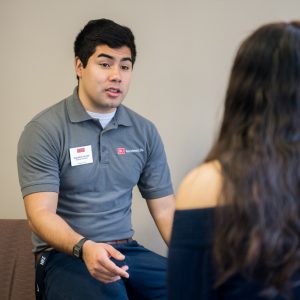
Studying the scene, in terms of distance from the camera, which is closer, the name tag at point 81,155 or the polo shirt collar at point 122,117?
the name tag at point 81,155

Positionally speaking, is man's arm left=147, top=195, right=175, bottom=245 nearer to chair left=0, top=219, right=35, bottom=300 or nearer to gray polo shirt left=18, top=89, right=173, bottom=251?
gray polo shirt left=18, top=89, right=173, bottom=251

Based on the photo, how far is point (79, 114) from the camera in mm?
1596

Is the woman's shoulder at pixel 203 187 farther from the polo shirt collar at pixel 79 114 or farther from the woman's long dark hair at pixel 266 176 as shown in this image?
the polo shirt collar at pixel 79 114

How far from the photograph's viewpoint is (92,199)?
61.5 inches

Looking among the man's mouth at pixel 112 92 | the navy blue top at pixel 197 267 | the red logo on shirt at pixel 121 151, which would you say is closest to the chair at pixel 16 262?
the red logo on shirt at pixel 121 151

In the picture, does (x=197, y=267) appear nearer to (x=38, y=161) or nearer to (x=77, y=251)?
(x=77, y=251)

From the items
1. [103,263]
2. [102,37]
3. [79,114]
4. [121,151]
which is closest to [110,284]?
[103,263]

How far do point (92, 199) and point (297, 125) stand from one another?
3.21 feet

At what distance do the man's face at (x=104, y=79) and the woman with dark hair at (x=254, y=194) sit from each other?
909 mm

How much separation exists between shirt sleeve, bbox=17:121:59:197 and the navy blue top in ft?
2.60

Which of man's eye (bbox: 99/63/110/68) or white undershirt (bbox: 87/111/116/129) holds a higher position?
man's eye (bbox: 99/63/110/68)

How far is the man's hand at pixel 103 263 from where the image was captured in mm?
1248

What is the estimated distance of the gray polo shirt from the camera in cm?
150

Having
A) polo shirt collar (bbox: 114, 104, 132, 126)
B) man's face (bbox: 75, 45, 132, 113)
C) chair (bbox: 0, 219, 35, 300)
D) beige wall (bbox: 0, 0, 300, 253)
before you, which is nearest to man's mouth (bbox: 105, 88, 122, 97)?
man's face (bbox: 75, 45, 132, 113)
